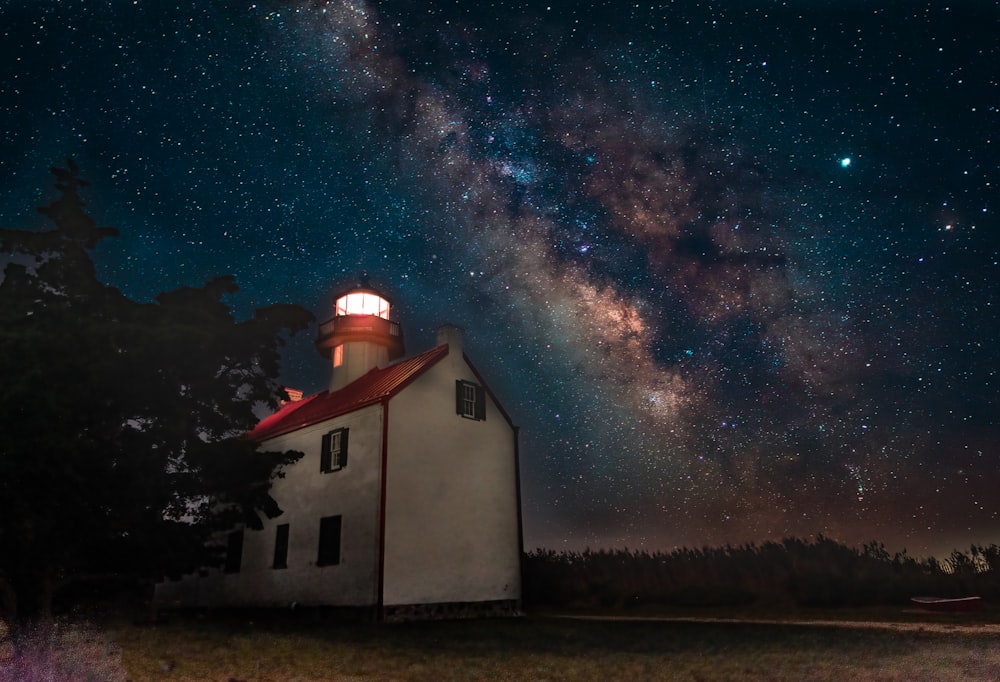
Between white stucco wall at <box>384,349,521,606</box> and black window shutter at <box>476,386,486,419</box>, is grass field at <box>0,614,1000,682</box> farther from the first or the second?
black window shutter at <box>476,386,486,419</box>

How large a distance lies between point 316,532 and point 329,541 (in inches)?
31.7

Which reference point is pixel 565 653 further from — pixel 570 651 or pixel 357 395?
pixel 357 395

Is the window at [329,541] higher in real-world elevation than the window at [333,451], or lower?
lower

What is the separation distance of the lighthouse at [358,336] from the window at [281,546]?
21.9 ft

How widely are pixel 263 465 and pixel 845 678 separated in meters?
14.2

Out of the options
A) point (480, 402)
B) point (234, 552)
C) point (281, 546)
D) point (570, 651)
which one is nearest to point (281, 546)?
point (281, 546)

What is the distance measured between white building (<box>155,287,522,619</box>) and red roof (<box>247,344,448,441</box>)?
3.4 inches

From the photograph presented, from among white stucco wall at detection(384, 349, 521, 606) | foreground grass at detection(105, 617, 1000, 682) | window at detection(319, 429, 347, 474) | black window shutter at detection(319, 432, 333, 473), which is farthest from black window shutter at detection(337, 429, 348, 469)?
foreground grass at detection(105, 617, 1000, 682)

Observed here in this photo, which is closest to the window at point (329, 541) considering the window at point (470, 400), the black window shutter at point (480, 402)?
the window at point (470, 400)

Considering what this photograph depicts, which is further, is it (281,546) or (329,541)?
(281,546)

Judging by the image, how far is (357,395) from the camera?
23344 mm

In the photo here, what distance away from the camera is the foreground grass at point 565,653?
938 centimetres

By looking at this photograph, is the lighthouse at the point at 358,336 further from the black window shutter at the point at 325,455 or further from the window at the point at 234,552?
the window at the point at 234,552

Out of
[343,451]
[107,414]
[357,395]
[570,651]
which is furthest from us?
[357,395]
